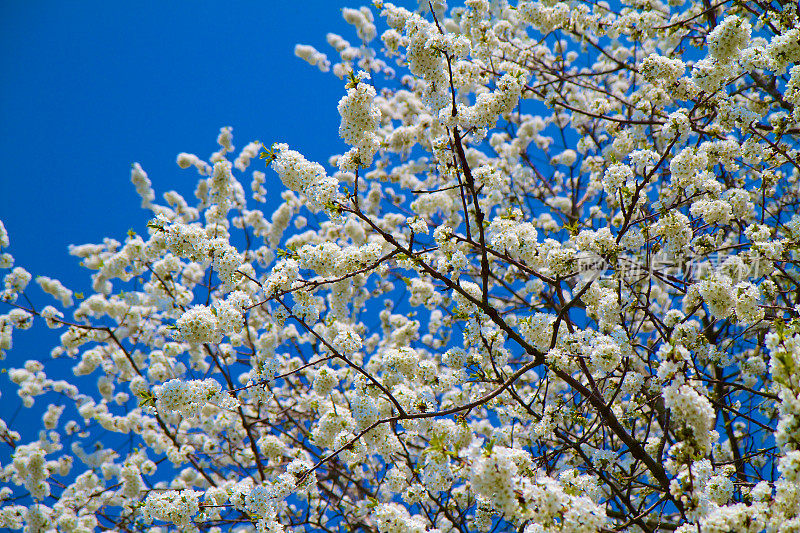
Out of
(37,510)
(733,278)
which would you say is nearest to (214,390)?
(733,278)

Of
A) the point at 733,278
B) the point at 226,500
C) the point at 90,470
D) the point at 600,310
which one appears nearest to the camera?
the point at 733,278

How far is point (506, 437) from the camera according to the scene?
521 cm

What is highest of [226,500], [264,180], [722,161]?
[264,180]

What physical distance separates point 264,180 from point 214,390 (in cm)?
566

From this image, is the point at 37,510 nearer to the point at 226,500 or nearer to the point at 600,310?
the point at 226,500

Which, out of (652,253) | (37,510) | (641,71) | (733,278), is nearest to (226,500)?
(37,510)

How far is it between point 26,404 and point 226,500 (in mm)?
6381

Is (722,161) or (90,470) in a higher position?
(722,161)

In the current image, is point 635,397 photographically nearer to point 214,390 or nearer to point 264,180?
point 214,390

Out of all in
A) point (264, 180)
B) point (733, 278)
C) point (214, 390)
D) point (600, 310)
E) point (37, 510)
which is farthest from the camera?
point (264, 180)

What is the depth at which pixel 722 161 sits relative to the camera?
4609mm

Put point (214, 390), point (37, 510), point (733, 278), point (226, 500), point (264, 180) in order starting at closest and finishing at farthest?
point (214, 390) < point (733, 278) < point (226, 500) < point (37, 510) < point (264, 180)

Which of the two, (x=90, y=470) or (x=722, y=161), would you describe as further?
(x=90, y=470)

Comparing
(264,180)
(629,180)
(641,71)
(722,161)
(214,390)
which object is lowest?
(214,390)
